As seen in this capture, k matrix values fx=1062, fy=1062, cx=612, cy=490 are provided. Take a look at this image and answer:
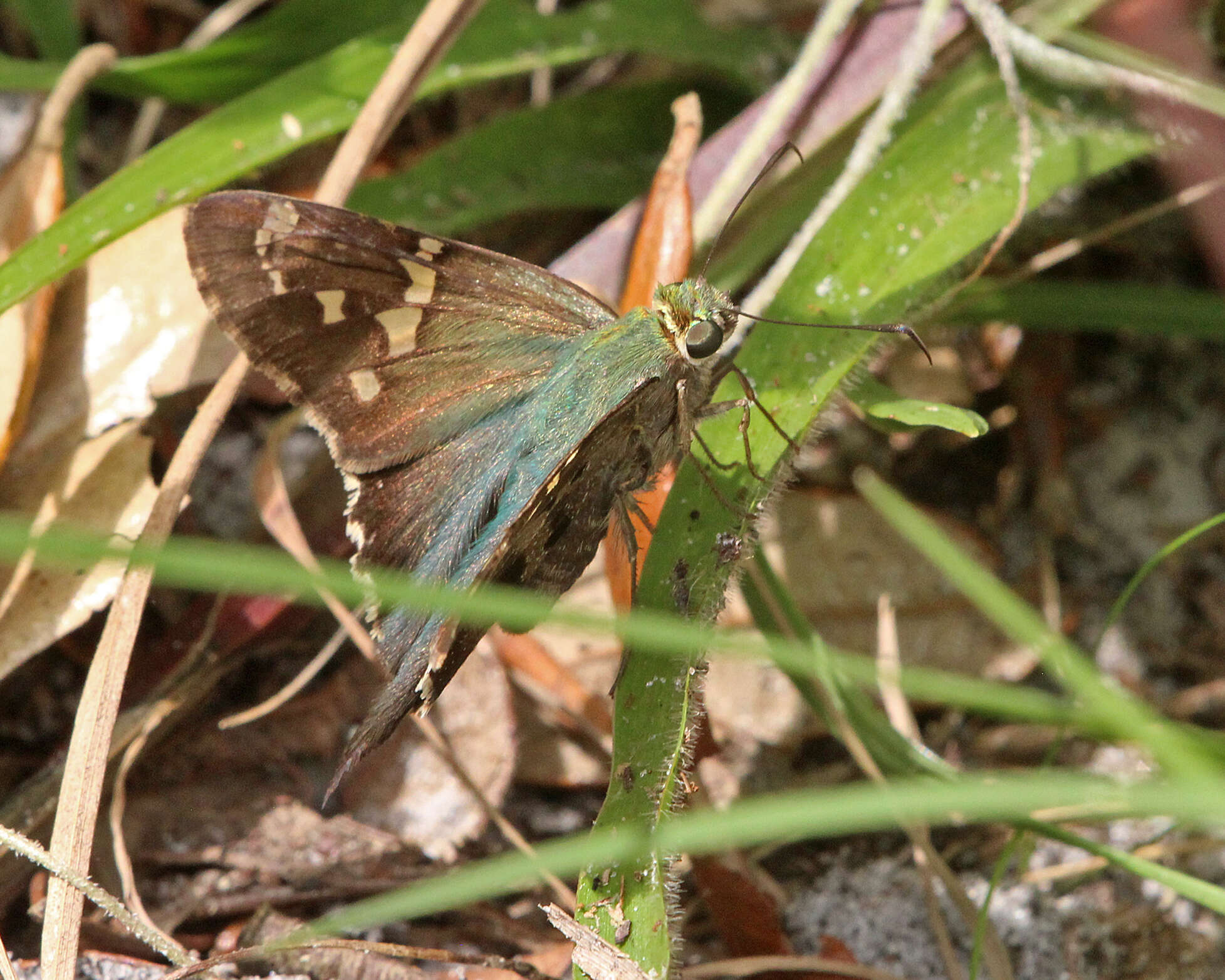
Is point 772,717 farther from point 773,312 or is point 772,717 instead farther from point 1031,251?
point 1031,251

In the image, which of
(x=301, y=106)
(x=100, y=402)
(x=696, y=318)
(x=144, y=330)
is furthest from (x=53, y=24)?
(x=696, y=318)

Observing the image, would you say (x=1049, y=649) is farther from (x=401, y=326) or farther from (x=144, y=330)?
(x=144, y=330)

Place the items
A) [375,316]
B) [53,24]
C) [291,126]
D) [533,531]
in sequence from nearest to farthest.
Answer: [533,531] → [375,316] → [291,126] → [53,24]

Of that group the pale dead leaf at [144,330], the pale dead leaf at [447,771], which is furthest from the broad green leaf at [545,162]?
the pale dead leaf at [447,771]

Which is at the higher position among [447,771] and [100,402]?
[100,402]

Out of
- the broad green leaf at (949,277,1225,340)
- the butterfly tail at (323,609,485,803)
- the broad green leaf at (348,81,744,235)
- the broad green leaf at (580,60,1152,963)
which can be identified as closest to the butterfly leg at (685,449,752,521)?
the broad green leaf at (580,60,1152,963)

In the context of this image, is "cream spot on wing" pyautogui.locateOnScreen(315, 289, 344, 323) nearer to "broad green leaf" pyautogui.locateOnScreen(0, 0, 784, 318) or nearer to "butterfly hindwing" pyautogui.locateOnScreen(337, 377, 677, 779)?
"butterfly hindwing" pyautogui.locateOnScreen(337, 377, 677, 779)

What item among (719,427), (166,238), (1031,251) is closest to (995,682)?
(719,427)
